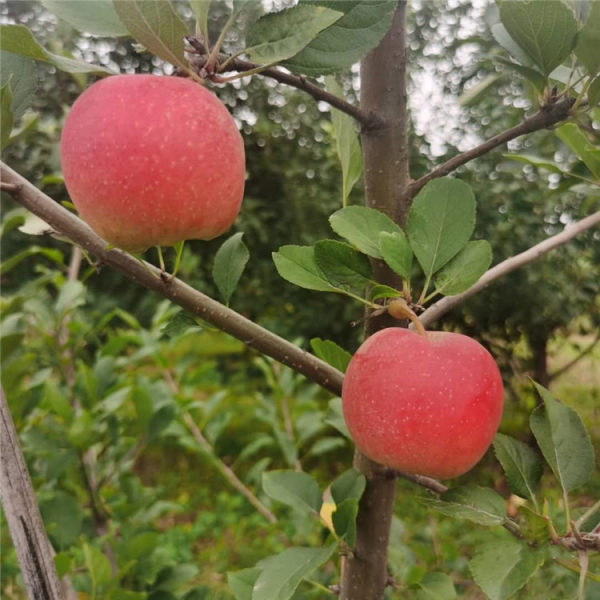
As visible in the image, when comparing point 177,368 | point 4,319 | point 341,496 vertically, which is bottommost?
point 177,368

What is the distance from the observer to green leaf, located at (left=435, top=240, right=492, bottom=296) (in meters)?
0.41

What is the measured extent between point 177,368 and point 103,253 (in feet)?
2.55

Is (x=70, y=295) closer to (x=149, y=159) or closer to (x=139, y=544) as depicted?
(x=139, y=544)

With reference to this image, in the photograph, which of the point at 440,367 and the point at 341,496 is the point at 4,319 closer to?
the point at 341,496

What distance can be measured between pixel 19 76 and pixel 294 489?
397 mm

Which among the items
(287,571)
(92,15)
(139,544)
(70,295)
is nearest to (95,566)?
(139,544)

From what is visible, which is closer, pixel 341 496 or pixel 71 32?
pixel 341 496

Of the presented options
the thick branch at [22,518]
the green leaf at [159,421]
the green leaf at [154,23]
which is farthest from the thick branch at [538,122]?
the green leaf at [159,421]

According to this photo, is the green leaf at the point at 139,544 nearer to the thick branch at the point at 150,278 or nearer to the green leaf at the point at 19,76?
the thick branch at the point at 150,278

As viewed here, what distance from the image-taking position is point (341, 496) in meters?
0.53

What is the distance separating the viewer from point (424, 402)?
1.28 feet

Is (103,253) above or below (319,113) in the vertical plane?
above

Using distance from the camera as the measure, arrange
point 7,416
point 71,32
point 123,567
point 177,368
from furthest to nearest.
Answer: point 71,32, point 177,368, point 123,567, point 7,416

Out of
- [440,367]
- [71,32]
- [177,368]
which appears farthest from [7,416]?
[71,32]
